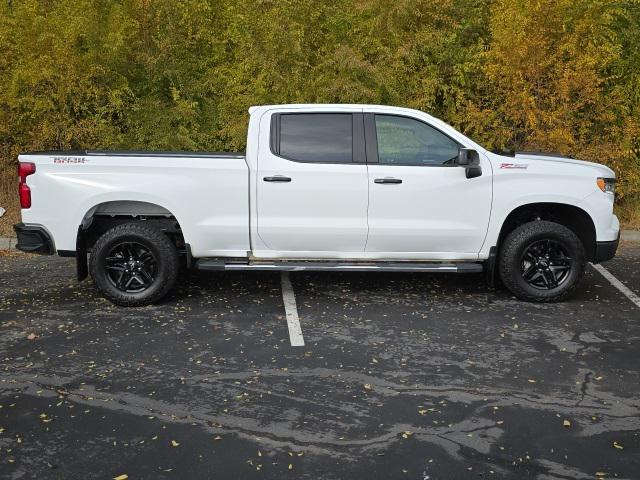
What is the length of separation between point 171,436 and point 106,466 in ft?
1.43

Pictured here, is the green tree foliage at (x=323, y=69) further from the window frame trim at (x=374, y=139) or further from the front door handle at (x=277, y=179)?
the front door handle at (x=277, y=179)

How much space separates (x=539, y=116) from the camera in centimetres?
1111

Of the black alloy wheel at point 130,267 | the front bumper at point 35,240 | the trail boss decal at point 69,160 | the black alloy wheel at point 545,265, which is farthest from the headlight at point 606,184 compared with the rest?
the front bumper at point 35,240

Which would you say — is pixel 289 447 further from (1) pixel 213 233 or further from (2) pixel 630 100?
(2) pixel 630 100

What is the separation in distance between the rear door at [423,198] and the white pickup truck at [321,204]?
0.01m

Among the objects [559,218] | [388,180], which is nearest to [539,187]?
[559,218]

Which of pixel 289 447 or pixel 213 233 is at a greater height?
pixel 213 233

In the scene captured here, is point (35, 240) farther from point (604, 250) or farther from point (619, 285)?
point (619, 285)

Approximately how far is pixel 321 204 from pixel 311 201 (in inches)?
3.8

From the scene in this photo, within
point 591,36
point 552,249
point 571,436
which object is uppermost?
point 591,36

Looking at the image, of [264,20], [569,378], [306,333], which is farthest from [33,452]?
[264,20]

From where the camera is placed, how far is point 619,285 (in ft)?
25.9

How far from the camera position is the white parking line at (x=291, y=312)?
599 centimetres

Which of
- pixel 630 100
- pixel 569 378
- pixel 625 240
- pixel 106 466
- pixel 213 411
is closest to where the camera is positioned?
pixel 106 466
